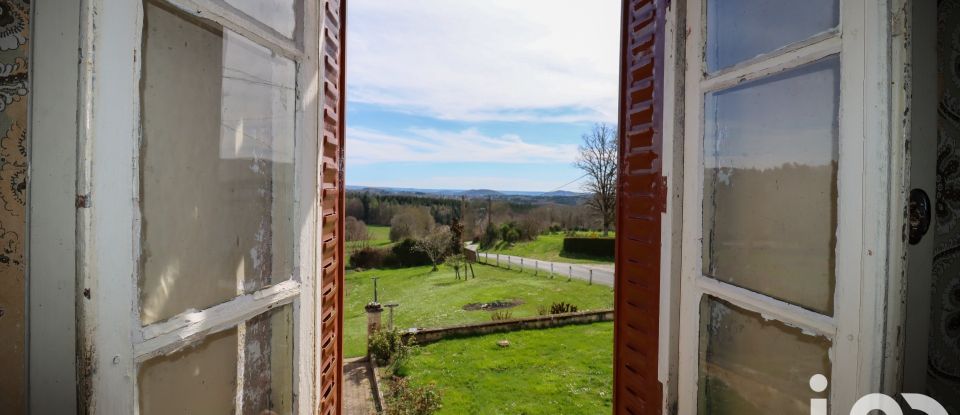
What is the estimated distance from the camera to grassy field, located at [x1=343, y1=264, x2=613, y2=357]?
42.9ft

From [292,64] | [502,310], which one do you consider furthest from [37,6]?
[502,310]

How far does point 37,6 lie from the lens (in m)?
0.82

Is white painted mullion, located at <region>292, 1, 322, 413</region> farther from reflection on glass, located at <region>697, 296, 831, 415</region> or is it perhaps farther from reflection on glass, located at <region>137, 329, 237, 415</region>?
reflection on glass, located at <region>697, 296, 831, 415</region>

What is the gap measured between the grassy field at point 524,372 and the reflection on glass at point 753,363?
613 cm

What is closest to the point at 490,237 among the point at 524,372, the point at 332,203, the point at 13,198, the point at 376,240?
the point at 376,240

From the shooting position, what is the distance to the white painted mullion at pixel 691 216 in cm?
139

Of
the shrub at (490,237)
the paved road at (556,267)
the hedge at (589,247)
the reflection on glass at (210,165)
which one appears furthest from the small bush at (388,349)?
the shrub at (490,237)

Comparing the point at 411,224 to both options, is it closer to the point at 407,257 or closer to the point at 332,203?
the point at 407,257

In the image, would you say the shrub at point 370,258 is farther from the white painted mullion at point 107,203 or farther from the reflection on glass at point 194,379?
the white painted mullion at point 107,203

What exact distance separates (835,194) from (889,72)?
0.96 feet

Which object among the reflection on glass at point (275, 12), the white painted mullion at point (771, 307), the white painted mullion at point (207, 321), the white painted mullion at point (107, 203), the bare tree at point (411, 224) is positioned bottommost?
the bare tree at point (411, 224)

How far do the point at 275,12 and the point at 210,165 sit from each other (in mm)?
560

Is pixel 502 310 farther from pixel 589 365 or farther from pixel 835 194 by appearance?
pixel 835 194

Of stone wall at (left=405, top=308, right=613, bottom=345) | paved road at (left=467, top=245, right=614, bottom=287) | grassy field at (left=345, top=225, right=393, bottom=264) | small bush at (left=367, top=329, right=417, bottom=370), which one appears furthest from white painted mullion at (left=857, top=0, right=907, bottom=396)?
grassy field at (left=345, top=225, right=393, bottom=264)
